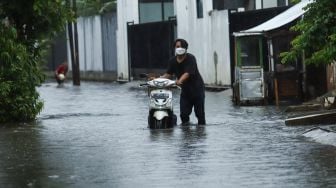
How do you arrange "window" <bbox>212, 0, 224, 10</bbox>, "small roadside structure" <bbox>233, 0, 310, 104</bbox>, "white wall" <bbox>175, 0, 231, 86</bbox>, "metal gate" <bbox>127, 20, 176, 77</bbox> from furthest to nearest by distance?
1. "metal gate" <bbox>127, 20, 176, 77</bbox>
2. "window" <bbox>212, 0, 224, 10</bbox>
3. "white wall" <bbox>175, 0, 231, 86</bbox>
4. "small roadside structure" <bbox>233, 0, 310, 104</bbox>

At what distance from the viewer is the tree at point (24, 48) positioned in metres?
20.8

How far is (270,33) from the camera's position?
26.4m

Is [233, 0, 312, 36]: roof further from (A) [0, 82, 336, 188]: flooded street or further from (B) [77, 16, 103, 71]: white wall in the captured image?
(B) [77, 16, 103, 71]: white wall

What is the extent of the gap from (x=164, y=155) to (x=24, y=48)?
8437 mm

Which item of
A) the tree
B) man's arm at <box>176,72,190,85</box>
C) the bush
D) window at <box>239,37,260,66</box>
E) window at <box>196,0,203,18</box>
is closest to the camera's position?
man's arm at <box>176,72,190,85</box>

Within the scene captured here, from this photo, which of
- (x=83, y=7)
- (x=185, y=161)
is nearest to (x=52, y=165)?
(x=185, y=161)

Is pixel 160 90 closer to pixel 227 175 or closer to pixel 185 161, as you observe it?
pixel 185 161

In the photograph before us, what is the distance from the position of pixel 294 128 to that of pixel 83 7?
44.5m

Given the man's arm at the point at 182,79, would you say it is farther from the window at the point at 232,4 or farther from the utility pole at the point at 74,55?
the utility pole at the point at 74,55

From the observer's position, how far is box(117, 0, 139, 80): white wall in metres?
54.0

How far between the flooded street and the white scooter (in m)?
0.26

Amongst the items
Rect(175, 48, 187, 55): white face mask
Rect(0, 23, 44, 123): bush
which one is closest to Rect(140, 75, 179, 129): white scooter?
Rect(175, 48, 187, 55): white face mask

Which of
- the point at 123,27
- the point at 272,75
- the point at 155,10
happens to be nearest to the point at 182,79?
the point at 272,75

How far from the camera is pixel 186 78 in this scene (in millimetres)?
18141
